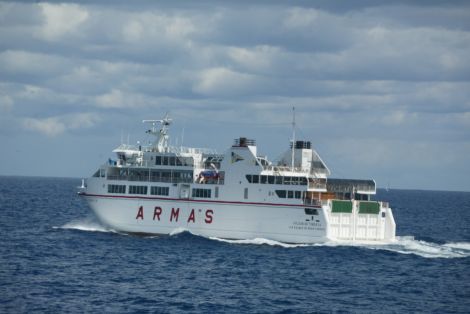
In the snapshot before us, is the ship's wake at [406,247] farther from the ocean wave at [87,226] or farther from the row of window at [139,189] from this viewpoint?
the ocean wave at [87,226]

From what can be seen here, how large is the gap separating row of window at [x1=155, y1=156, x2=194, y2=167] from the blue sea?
6187mm

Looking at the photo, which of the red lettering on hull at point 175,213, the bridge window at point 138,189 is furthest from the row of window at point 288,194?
the bridge window at point 138,189

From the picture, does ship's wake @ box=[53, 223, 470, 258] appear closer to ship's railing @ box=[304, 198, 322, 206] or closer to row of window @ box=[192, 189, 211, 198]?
row of window @ box=[192, 189, 211, 198]

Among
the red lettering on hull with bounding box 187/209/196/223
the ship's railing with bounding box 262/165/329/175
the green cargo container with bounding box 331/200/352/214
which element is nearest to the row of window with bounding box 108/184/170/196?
the red lettering on hull with bounding box 187/209/196/223

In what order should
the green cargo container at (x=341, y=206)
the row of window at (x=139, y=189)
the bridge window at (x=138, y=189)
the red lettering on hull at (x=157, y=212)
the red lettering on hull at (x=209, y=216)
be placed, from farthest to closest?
the bridge window at (x=138, y=189), the row of window at (x=139, y=189), the red lettering on hull at (x=157, y=212), the red lettering on hull at (x=209, y=216), the green cargo container at (x=341, y=206)

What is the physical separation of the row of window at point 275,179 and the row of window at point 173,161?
6.08 m

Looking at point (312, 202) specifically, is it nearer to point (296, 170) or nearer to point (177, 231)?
point (296, 170)

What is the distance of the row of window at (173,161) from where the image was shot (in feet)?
219

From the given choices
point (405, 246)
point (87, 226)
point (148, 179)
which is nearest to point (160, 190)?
point (148, 179)

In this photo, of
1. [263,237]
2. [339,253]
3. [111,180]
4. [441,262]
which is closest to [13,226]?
[111,180]

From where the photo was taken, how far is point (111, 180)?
6756 centimetres

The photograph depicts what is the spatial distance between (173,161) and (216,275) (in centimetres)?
1797

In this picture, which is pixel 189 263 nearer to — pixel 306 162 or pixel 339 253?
pixel 339 253

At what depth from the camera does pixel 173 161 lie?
67.2 metres
